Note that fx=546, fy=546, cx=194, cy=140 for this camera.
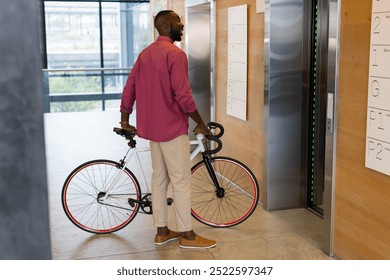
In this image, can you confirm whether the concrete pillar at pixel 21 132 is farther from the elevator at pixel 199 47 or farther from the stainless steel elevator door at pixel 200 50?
the stainless steel elevator door at pixel 200 50

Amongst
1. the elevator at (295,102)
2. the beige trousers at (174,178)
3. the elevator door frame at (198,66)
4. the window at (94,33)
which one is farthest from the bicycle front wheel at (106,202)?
the window at (94,33)

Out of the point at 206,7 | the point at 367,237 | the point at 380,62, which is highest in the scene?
the point at 206,7

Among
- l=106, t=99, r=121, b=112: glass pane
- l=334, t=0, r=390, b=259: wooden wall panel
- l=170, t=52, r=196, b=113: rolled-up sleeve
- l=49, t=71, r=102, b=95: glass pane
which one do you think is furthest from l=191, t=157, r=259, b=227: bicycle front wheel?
l=106, t=99, r=121, b=112: glass pane

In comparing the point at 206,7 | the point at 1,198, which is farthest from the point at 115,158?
the point at 1,198

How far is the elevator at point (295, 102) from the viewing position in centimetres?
450

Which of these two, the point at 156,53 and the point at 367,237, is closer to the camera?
the point at 367,237

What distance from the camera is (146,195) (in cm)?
413

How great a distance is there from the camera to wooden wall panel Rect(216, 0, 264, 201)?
4.85 m

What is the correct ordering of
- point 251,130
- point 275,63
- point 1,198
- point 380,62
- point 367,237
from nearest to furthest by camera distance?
point 1,198, point 380,62, point 367,237, point 275,63, point 251,130

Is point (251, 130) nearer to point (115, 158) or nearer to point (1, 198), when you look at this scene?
point (115, 158)

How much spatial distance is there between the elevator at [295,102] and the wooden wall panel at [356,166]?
1.09 m

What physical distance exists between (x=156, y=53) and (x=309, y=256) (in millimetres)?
1712

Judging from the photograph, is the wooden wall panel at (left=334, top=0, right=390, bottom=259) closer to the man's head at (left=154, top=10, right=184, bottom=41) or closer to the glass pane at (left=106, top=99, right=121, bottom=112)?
the man's head at (left=154, top=10, right=184, bottom=41)

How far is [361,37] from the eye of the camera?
3.13 metres
